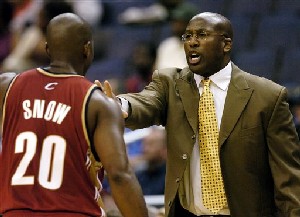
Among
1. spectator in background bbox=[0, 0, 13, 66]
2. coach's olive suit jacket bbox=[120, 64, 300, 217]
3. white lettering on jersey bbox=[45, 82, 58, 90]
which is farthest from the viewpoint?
spectator in background bbox=[0, 0, 13, 66]

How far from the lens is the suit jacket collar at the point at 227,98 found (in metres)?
5.10

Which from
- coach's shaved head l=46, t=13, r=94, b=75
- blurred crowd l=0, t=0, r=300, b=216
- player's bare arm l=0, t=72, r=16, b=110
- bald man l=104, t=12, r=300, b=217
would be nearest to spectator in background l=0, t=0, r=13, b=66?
blurred crowd l=0, t=0, r=300, b=216

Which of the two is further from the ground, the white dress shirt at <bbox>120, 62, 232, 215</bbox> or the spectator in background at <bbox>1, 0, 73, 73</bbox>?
the white dress shirt at <bbox>120, 62, 232, 215</bbox>

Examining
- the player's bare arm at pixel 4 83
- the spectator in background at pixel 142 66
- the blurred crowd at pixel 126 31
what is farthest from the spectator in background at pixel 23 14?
the player's bare arm at pixel 4 83

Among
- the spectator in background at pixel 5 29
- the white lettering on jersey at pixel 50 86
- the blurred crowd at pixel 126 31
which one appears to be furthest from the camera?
the spectator in background at pixel 5 29

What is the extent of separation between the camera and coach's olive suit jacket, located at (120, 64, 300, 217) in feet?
16.5

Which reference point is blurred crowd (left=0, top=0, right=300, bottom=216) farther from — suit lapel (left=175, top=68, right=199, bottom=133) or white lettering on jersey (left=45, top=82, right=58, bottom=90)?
white lettering on jersey (left=45, top=82, right=58, bottom=90)

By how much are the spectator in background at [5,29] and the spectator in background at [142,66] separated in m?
1.82

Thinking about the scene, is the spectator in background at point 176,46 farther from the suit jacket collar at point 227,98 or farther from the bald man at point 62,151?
the bald man at point 62,151

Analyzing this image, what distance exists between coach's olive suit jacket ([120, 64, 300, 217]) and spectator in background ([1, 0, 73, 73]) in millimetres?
4805

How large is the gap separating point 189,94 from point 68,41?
110 centimetres

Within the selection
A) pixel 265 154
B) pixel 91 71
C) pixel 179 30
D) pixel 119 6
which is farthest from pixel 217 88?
pixel 119 6

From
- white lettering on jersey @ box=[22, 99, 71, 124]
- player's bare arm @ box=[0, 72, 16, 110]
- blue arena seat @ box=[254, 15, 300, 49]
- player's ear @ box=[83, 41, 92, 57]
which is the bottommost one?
blue arena seat @ box=[254, 15, 300, 49]

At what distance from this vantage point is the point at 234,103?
5.15m
